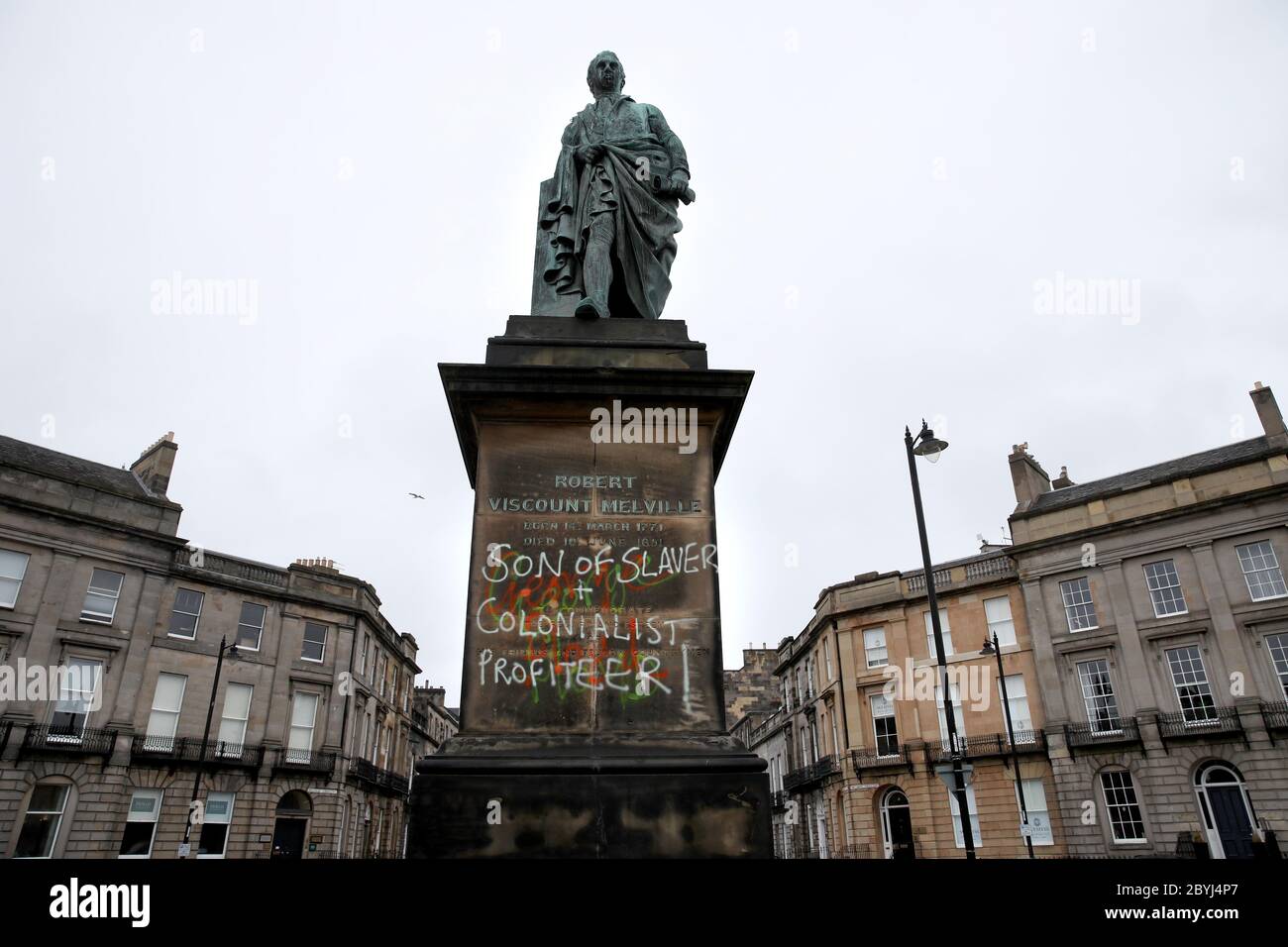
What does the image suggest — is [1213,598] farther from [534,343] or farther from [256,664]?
[256,664]

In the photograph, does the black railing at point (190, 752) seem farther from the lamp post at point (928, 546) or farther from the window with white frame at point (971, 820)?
the window with white frame at point (971, 820)

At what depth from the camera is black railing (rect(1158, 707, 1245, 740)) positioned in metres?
28.0

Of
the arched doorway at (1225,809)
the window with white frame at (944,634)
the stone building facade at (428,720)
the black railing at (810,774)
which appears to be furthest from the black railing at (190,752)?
the arched doorway at (1225,809)

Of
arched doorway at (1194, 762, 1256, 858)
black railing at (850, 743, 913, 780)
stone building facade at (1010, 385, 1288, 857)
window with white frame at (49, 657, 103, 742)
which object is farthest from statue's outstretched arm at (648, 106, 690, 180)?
black railing at (850, 743, 913, 780)

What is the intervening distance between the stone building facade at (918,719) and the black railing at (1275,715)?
8180 mm

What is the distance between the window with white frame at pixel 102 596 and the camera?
31062 millimetres

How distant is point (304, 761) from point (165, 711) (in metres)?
6.62

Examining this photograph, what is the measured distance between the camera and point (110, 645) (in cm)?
3102

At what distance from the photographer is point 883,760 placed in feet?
123

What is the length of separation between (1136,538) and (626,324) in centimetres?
3346

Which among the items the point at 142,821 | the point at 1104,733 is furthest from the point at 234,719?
the point at 1104,733

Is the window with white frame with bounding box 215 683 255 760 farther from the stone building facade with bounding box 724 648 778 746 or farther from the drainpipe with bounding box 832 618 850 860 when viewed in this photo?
the stone building facade with bounding box 724 648 778 746

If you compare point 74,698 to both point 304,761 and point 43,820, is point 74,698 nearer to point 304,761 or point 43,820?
point 43,820
